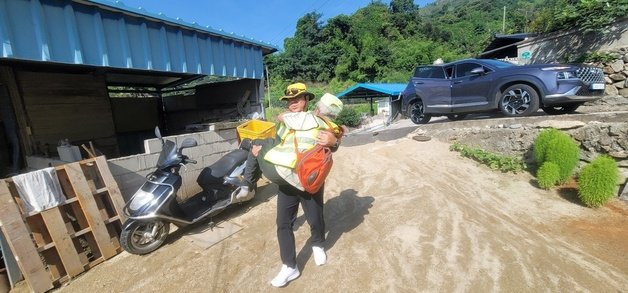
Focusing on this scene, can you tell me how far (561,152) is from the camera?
15.8 ft

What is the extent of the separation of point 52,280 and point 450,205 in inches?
185

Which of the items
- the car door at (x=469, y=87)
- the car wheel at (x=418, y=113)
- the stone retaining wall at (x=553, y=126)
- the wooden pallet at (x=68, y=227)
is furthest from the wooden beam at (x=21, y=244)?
the car wheel at (x=418, y=113)

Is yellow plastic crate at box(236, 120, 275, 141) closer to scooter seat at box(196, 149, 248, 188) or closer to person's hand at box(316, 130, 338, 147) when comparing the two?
scooter seat at box(196, 149, 248, 188)

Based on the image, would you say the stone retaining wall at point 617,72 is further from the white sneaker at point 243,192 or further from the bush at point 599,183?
the white sneaker at point 243,192

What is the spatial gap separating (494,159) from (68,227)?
659 cm

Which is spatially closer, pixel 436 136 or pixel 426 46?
pixel 436 136

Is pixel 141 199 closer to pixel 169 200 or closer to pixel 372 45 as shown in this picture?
pixel 169 200

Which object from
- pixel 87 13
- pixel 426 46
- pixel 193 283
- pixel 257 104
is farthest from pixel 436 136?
pixel 426 46

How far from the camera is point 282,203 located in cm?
263

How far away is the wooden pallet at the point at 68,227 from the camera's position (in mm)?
2988

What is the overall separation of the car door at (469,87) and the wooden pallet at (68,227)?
6.91 metres

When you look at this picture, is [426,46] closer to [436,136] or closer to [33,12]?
[436,136]

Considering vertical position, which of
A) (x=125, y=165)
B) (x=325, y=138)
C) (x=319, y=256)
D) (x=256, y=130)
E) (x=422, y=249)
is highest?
(x=325, y=138)

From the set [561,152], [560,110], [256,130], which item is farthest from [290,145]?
[560,110]
